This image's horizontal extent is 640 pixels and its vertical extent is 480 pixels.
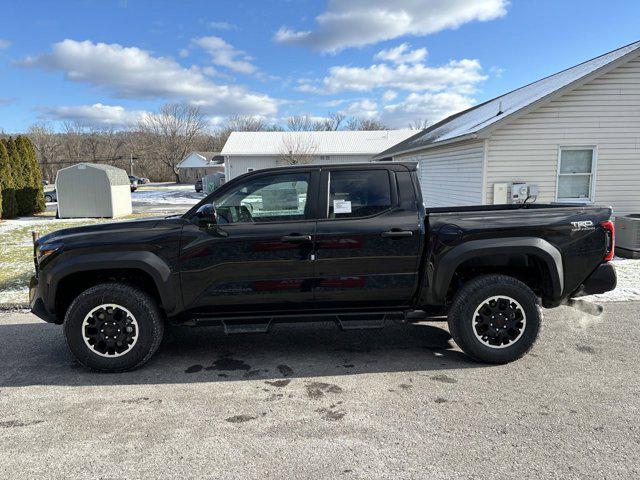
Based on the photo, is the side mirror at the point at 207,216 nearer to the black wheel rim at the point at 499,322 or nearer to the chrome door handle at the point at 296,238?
the chrome door handle at the point at 296,238

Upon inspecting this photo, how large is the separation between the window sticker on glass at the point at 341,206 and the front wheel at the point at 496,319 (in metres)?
1.33

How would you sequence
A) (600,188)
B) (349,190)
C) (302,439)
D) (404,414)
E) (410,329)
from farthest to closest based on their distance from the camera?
1. (600,188)
2. (410,329)
3. (349,190)
4. (404,414)
5. (302,439)

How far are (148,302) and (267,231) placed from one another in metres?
1.28

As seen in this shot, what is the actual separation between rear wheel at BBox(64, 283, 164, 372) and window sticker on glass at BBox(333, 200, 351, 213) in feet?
6.35

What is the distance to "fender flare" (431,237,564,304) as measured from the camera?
12.8ft

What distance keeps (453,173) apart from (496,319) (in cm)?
932

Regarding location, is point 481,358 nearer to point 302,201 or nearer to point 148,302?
point 302,201

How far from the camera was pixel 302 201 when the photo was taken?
4066mm

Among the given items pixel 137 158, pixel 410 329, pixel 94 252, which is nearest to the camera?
pixel 94 252

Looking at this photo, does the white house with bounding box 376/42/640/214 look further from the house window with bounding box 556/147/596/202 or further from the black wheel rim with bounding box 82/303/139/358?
the black wheel rim with bounding box 82/303/139/358

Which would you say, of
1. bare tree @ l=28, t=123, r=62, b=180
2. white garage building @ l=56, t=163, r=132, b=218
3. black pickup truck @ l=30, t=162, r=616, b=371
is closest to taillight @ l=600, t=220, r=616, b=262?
black pickup truck @ l=30, t=162, r=616, b=371

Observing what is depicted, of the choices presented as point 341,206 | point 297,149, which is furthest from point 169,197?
point 341,206

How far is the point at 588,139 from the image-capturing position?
10.3 m

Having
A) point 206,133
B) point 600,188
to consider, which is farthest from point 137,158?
point 600,188
